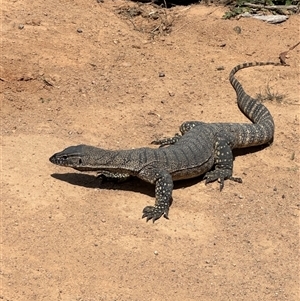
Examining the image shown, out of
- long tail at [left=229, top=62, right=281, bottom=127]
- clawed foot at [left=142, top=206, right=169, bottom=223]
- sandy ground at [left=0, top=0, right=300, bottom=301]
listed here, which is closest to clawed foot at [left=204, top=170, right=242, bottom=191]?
sandy ground at [left=0, top=0, right=300, bottom=301]

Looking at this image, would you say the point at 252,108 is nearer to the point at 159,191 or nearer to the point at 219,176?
the point at 219,176

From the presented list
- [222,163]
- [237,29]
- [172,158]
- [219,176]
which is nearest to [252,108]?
[222,163]

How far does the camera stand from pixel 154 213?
7.27 m

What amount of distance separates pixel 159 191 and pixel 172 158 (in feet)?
1.86

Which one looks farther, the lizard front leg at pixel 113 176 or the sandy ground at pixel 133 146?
the lizard front leg at pixel 113 176

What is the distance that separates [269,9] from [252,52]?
5.73 feet

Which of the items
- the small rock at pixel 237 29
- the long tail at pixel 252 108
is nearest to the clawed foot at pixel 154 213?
the long tail at pixel 252 108

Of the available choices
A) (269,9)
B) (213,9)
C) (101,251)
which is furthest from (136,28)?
(101,251)

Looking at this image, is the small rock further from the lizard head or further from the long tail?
the lizard head

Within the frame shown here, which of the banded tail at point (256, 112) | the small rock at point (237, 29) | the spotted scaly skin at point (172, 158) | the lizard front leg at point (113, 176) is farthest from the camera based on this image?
the small rock at point (237, 29)

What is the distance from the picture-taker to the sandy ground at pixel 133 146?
6.43m

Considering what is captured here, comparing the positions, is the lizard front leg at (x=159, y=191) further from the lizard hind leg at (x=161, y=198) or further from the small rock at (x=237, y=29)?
the small rock at (x=237, y=29)

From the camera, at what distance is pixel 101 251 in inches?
263

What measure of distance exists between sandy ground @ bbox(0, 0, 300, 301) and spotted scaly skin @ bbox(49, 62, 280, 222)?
20 centimetres
